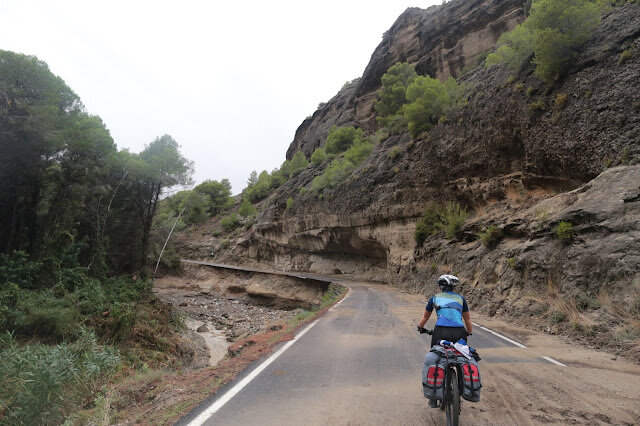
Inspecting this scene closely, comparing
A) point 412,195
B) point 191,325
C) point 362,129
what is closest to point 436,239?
point 412,195

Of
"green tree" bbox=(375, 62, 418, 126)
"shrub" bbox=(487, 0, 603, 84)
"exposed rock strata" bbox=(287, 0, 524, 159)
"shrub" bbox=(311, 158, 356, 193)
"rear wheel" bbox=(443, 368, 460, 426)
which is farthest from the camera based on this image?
"green tree" bbox=(375, 62, 418, 126)

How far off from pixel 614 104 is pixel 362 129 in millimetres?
38173

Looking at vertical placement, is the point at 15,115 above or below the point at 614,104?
below

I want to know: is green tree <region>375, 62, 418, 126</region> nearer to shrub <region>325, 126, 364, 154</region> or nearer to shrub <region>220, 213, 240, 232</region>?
shrub <region>325, 126, 364, 154</region>

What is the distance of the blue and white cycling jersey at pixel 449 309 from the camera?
11.5 ft

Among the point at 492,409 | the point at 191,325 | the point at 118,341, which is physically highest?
the point at 492,409

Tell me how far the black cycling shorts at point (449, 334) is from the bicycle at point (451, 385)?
0.71ft

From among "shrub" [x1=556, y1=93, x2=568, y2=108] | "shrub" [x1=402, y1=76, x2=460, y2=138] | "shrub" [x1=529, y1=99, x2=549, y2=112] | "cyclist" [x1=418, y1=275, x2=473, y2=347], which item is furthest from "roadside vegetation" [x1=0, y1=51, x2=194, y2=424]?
"shrub" [x1=402, y1=76, x2=460, y2=138]

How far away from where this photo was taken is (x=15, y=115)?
44.8ft

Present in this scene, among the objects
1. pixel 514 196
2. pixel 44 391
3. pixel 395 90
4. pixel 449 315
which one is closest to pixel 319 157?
pixel 395 90

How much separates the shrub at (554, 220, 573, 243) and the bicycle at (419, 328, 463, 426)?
862cm

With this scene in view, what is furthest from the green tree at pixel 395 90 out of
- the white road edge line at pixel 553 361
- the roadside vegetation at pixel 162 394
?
the roadside vegetation at pixel 162 394

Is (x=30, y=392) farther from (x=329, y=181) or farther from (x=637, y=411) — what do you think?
(x=329, y=181)

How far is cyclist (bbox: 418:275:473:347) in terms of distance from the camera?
11.3 ft
